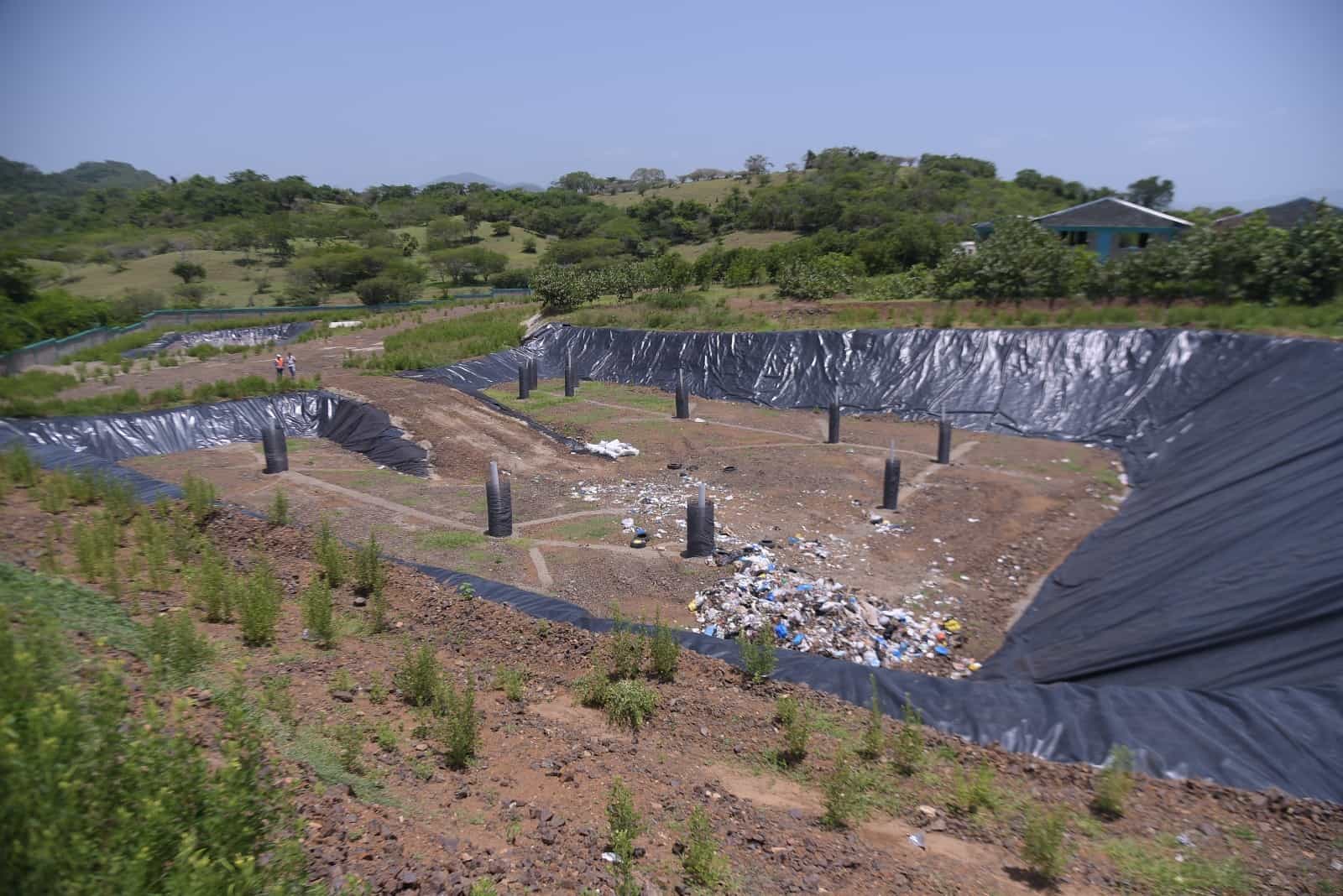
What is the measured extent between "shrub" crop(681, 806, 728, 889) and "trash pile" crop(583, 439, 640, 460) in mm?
11762

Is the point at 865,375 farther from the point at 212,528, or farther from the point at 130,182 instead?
the point at 130,182

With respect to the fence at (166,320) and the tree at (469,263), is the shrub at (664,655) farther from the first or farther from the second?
the tree at (469,263)

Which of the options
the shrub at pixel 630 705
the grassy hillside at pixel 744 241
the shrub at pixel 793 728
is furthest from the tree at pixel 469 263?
the shrub at pixel 793 728

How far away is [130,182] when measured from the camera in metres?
144

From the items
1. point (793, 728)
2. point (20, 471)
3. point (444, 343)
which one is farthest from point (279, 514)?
point (444, 343)

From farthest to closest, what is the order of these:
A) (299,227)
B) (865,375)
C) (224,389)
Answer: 1. (299,227)
2. (865,375)
3. (224,389)

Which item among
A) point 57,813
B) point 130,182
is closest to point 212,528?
point 57,813

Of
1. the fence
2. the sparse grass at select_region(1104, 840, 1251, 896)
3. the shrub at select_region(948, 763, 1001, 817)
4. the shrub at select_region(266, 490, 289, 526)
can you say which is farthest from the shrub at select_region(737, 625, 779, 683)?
the fence

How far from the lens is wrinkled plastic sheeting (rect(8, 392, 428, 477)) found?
50.4 ft

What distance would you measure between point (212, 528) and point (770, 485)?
28.3 ft

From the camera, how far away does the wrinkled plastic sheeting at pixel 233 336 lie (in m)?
33.8

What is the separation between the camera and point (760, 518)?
11.9m

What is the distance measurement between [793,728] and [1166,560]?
20.8ft

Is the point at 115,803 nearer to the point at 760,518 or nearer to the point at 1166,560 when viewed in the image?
the point at 760,518
